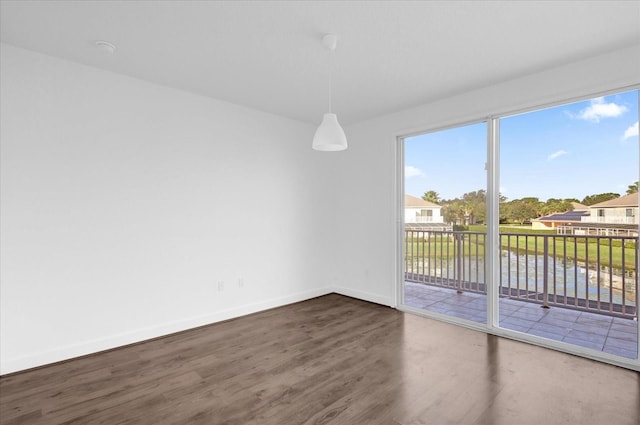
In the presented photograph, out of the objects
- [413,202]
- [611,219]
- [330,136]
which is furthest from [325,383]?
[611,219]

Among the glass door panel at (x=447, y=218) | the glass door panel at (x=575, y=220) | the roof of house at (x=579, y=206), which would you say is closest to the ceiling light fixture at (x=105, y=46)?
the glass door panel at (x=447, y=218)

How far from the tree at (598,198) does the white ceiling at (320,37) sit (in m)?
1.26

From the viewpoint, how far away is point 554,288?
3.90m

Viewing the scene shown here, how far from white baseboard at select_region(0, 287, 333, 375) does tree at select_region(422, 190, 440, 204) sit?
239 cm

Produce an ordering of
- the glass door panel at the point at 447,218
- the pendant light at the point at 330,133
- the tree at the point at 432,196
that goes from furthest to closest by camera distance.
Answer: the tree at the point at 432,196, the glass door panel at the point at 447,218, the pendant light at the point at 330,133

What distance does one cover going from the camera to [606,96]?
2.80 metres

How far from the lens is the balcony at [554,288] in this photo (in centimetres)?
314

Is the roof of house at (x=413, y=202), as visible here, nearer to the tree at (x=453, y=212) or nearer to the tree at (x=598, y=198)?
the tree at (x=453, y=212)

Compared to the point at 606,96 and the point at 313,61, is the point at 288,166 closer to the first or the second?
the point at 313,61

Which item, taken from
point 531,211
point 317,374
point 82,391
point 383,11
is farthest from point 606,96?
point 82,391

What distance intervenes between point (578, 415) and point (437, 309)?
2123mm

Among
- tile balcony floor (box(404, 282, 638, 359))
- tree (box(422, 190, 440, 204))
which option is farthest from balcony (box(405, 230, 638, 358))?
tree (box(422, 190, 440, 204))

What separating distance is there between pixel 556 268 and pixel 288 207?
3550 mm

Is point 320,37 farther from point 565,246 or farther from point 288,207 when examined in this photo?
point 565,246
